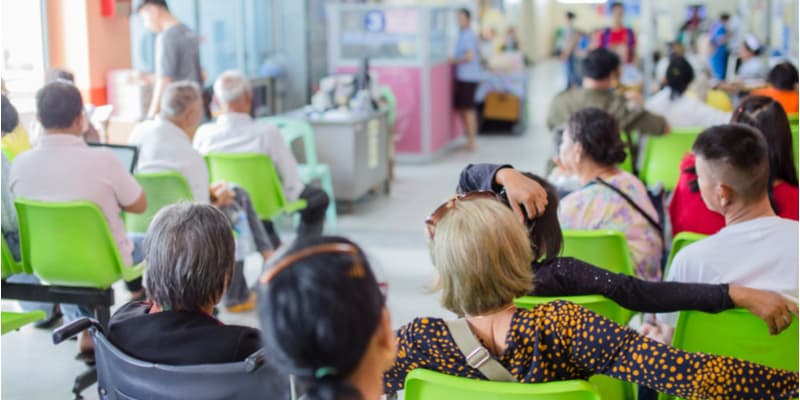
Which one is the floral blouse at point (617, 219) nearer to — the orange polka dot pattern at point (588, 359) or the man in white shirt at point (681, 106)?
the orange polka dot pattern at point (588, 359)

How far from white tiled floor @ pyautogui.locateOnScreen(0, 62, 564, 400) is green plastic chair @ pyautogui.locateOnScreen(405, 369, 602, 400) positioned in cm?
22

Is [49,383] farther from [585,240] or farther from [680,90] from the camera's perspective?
[680,90]

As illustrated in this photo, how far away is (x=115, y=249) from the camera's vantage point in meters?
3.54

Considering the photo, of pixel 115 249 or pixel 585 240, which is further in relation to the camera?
pixel 115 249

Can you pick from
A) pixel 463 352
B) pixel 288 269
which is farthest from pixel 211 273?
pixel 288 269

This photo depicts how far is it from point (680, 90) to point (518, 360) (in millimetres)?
4413

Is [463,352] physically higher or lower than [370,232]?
higher

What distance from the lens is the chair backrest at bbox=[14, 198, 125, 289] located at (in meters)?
3.44

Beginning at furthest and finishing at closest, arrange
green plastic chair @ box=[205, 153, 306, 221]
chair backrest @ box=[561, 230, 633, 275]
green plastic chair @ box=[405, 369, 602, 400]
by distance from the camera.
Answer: green plastic chair @ box=[205, 153, 306, 221], chair backrest @ box=[561, 230, 633, 275], green plastic chair @ box=[405, 369, 602, 400]

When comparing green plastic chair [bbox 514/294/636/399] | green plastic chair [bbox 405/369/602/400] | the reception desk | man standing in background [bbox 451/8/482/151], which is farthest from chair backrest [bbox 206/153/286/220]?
man standing in background [bbox 451/8/482/151]

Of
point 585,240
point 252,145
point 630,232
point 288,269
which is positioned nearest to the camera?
point 288,269

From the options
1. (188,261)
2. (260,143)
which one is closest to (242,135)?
(260,143)

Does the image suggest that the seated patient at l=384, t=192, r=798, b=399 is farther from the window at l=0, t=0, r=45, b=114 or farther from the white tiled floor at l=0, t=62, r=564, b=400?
the window at l=0, t=0, r=45, b=114

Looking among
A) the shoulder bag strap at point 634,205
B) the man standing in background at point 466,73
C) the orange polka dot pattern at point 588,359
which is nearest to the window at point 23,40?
the shoulder bag strap at point 634,205
